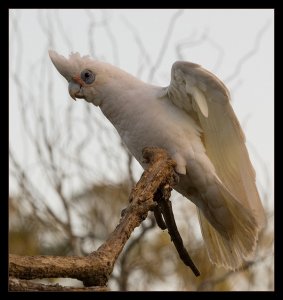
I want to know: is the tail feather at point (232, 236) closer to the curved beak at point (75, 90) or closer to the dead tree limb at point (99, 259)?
the dead tree limb at point (99, 259)

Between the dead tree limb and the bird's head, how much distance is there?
975 mm

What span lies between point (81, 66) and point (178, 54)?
2.93m

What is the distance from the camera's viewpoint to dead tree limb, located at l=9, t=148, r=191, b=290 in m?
2.80

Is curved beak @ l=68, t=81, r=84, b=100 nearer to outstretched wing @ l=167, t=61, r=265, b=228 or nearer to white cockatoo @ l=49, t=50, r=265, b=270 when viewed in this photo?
white cockatoo @ l=49, t=50, r=265, b=270

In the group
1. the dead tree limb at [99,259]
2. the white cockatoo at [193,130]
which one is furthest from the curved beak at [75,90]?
the dead tree limb at [99,259]

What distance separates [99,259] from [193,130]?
1664 mm

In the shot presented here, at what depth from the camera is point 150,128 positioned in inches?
169

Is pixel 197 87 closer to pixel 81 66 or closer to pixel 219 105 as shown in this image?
pixel 219 105

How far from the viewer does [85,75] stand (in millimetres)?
4582

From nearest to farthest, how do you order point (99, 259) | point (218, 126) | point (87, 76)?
point (99, 259)
point (218, 126)
point (87, 76)

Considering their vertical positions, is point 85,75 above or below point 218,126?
above

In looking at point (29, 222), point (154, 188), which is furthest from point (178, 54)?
point (154, 188)

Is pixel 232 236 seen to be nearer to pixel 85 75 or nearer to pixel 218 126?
pixel 218 126

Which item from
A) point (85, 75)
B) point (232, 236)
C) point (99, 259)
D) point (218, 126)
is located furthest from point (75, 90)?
point (99, 259)
